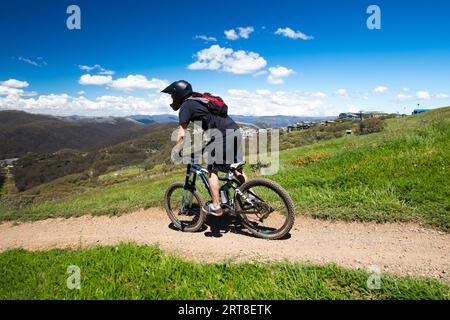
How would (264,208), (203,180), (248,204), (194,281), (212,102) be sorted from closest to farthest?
(194,281)
(212,102)
(264,208)
(248,204)
(203,180)

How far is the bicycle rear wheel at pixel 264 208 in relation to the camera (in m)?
6.33

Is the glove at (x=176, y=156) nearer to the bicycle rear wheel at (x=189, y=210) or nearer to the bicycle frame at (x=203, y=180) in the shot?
the bicycle frame at (x=203, y=180)

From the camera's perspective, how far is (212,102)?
653 cm

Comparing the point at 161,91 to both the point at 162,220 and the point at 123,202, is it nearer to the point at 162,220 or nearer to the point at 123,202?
the point at 162,220

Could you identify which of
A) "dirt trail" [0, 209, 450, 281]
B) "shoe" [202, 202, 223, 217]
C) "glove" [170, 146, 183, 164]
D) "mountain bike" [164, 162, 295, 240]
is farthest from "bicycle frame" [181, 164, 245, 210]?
"dirt trail" [0, 209, 450, 281]

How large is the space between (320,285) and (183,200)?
459 centimetres

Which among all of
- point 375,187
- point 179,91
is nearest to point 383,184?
point 375,187

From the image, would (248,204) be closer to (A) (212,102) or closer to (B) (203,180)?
(B) (203,180)

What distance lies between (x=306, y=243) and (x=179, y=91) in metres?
4.51

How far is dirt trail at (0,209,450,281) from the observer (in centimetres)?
520

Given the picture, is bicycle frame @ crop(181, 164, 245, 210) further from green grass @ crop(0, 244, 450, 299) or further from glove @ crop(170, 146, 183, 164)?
green grass @ crop(0, 244, 450, 299)

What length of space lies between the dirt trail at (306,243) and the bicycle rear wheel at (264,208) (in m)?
0.27
